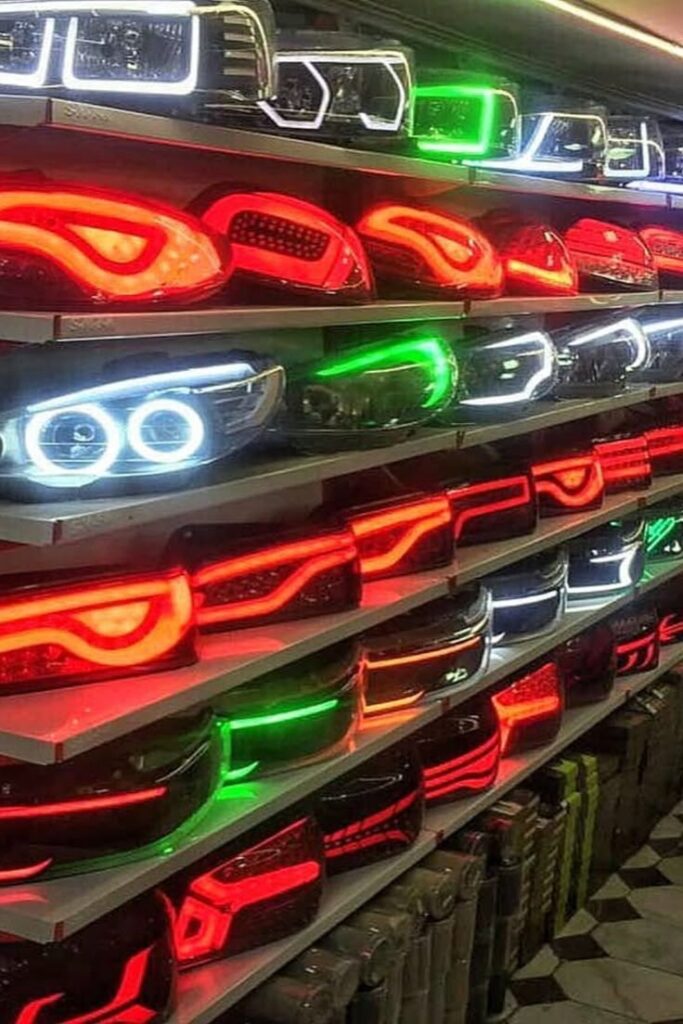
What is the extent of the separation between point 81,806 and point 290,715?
575 mm

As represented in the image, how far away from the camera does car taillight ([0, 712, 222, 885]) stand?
201cm

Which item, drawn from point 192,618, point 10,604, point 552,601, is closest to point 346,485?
point 552,601

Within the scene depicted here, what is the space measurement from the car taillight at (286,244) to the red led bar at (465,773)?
1.16 m

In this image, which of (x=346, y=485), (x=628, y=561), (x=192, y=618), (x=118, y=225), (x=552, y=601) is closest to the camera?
(x=118, y=225)

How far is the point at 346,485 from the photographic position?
3150 millimetres

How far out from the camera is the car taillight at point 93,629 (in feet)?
6.70

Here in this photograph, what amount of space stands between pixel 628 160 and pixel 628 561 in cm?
110

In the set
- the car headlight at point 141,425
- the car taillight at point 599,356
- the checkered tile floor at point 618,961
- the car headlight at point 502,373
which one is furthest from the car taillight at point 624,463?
the car headlight at point 141,425

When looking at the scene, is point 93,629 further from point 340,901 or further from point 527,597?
point 527,597

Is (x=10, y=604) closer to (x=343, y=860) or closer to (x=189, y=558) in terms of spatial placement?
(x=189, y=558)

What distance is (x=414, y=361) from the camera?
8.95ft

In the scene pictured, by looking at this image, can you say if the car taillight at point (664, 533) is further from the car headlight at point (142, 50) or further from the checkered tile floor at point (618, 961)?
the car headlight at point (142, 50)

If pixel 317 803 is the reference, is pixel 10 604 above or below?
above

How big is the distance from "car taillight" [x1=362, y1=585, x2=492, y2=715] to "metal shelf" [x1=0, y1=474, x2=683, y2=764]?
0.26ft
